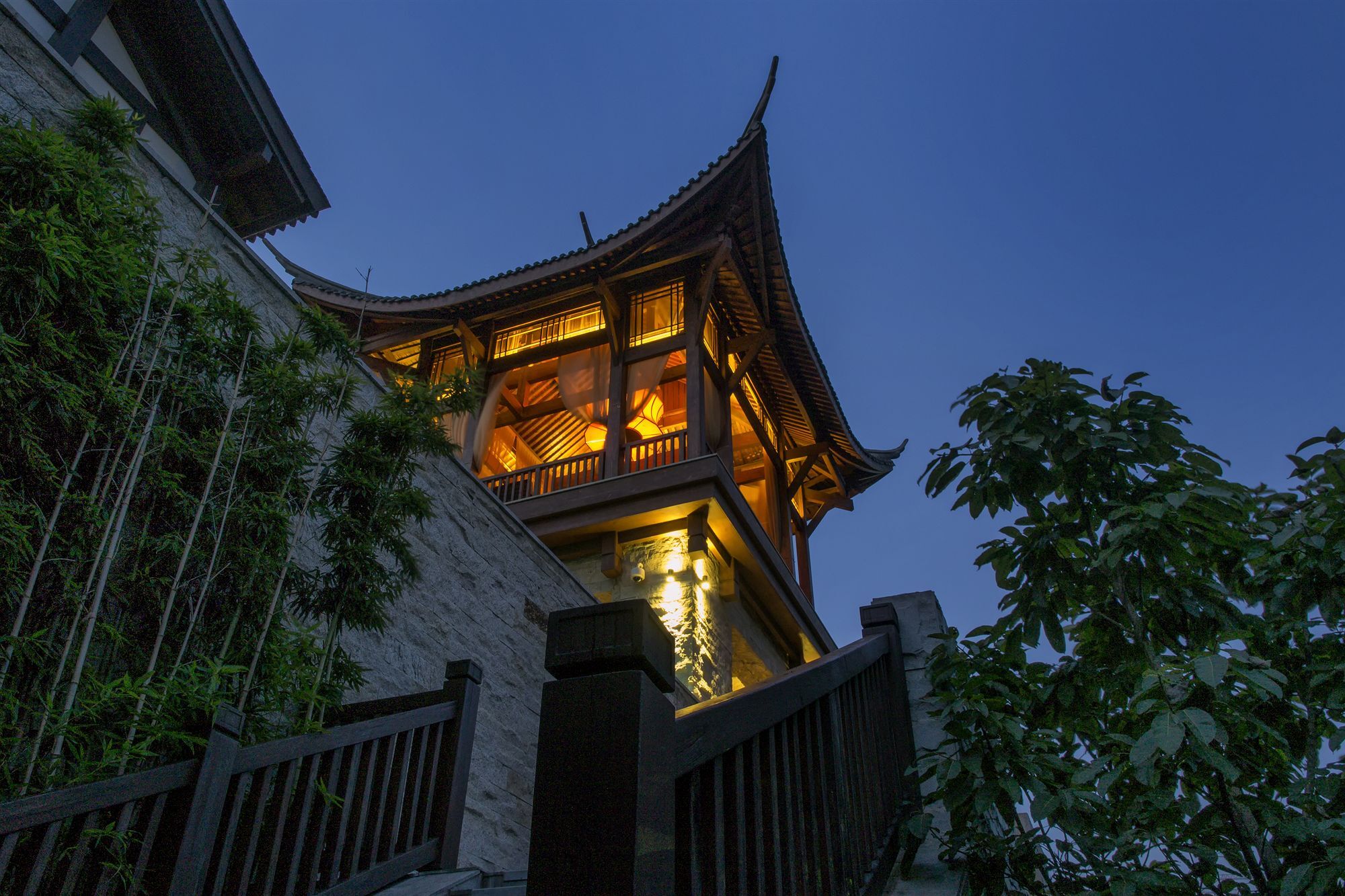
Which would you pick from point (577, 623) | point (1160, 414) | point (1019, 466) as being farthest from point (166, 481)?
point (1160, 414)

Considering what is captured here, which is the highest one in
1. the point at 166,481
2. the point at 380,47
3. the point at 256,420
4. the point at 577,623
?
the point at 380,47

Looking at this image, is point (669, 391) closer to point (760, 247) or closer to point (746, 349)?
point (746, 349)

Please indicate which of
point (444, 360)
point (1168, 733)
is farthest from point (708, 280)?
point (1168, 733)

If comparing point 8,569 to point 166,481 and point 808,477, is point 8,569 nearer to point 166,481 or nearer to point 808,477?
point 166,481

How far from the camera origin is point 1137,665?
2443 millimetres

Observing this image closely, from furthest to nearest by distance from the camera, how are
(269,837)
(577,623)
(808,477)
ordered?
1. (808,477)
2. (269,837)
3. (577,623)

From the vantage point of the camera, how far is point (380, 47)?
5935 inches

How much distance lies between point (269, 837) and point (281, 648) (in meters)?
0.62

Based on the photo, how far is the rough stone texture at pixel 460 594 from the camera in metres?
3.31

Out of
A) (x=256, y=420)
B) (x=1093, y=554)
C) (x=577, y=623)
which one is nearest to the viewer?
(x=577, y=623)

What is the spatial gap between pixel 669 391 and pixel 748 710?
10628mm

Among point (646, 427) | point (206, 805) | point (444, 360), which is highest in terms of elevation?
point (444, 360)

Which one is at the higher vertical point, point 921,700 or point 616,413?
point 616,413

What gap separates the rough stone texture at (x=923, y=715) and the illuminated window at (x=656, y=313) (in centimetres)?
736
